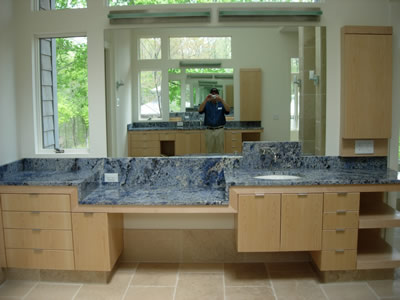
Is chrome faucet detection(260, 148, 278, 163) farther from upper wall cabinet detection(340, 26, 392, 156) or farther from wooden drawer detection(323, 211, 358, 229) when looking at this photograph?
wooden drawer detection(323, 211, 358, 229)

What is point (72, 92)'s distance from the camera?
376 cm

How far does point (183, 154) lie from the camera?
145 inches

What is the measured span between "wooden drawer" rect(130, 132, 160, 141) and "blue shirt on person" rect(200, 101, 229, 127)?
18.5 inches

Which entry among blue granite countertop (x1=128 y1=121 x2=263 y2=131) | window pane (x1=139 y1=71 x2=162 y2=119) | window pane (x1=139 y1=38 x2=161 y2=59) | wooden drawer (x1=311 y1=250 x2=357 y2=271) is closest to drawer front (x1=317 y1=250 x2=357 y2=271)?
wooden drawer (x1=311 y1=250 x2=357 y2=271)

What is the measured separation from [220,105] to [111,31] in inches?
46.4

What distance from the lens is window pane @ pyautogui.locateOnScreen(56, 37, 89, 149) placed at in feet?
12.1

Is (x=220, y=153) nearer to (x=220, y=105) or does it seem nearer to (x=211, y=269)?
(x=220, y=105)

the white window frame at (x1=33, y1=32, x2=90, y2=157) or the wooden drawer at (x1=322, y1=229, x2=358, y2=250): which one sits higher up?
the white window frame at (x1=33, y1=32, x2=90, y2=157)

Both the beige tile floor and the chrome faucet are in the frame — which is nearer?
the beige tile floor

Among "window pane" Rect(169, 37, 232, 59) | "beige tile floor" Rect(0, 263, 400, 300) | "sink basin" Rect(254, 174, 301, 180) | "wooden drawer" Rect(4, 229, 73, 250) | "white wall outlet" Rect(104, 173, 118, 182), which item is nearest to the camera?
"beige tile floor" Rect(0, 263, 400, 300)

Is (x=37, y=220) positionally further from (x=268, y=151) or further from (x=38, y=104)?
(x=268, y=151)

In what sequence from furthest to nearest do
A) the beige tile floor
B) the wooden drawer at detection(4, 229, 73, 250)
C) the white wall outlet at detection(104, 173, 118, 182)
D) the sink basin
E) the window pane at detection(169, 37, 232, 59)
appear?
the white wall outlet at detection(104, 173, 118, 182) → the window pane at detection(169, 37, 232, 59) → the sink basin → the wooden drawer at detection(4, 229, 73, 250) → the beige tile floor

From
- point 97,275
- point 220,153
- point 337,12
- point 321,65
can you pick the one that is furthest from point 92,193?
point 337,12

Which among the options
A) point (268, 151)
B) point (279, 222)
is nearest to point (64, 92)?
point (268, 151)
